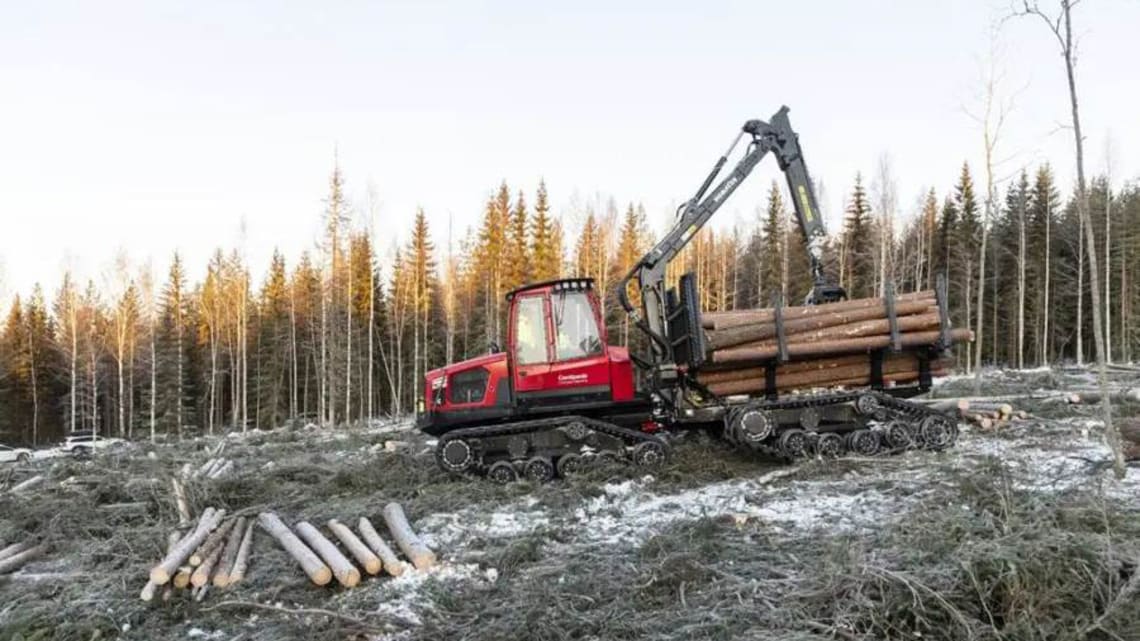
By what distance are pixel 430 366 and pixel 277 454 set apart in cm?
2399

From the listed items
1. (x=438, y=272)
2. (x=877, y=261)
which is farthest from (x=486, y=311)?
(x=877, y=261)

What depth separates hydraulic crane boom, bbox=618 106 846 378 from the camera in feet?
35.2

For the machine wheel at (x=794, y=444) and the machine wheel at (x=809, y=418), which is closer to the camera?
the machine wheel at (x=794, y=444)

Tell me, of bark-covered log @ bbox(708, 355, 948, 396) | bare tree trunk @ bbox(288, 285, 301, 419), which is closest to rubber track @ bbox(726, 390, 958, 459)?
bark-covered log @ bbox(708, 355, 948, 396)

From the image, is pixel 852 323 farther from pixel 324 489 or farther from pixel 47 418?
pixel 47 418

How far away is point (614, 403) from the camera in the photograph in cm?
1003

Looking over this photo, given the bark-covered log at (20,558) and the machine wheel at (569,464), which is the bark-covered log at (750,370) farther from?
the bark-covered log at (20,558)

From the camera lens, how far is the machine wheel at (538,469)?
9531mm

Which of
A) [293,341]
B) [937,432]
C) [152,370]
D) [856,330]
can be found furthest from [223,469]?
[293,341]

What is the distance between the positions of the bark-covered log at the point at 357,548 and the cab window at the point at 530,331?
3734 mm

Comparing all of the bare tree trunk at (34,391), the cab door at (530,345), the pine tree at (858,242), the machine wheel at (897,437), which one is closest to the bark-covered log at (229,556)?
the cab door at (530,345)

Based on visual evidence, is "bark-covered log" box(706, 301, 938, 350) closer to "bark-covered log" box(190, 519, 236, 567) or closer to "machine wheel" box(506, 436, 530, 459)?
"machine wheel" box(506, 436, 530, 459)

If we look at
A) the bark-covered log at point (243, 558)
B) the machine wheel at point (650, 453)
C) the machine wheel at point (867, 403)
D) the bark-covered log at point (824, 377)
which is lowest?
the bark-covered log at point (243, 558)

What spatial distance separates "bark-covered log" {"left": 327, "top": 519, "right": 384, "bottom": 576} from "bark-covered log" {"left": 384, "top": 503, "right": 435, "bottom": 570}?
0.30 m
